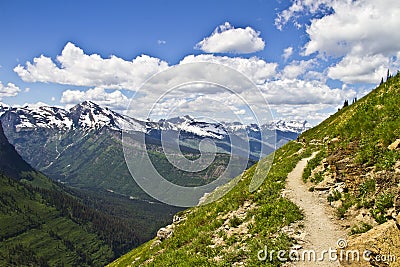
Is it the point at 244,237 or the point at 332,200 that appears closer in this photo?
the point at 244,237

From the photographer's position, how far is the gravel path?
506 inches

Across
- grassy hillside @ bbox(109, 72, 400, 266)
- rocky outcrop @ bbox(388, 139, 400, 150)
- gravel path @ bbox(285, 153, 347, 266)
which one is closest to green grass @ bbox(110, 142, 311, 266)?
grassy hillside @ bbox(109, 72, 400, 266)

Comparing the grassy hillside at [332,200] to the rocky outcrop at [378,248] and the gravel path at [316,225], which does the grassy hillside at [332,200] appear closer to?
the gravel path at [316,225]

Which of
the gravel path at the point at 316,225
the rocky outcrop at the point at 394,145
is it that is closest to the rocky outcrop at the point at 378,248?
the gravel path at the point at 316,225

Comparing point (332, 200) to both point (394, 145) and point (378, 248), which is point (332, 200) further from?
point (378, 248)

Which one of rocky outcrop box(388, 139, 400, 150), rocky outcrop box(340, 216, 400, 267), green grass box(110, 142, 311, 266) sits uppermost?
rocky outcrop box(388, 139, 400, 150)

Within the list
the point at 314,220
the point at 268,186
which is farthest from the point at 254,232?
the point at 268,186

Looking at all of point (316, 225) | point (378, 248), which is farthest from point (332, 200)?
point (378, 248)

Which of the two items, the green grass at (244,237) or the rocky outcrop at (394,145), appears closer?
the green grass at (244,237)

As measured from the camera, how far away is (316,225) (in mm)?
14836

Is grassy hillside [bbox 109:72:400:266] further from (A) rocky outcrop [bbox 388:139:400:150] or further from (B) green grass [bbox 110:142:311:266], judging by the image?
(A) rocky outcrop [bbox 388:139:400:150]

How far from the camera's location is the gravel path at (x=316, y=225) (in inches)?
506

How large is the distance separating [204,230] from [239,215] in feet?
8.67

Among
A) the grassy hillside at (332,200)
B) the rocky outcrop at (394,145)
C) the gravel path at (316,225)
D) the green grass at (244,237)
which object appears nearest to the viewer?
the gravel path at (316,225)
